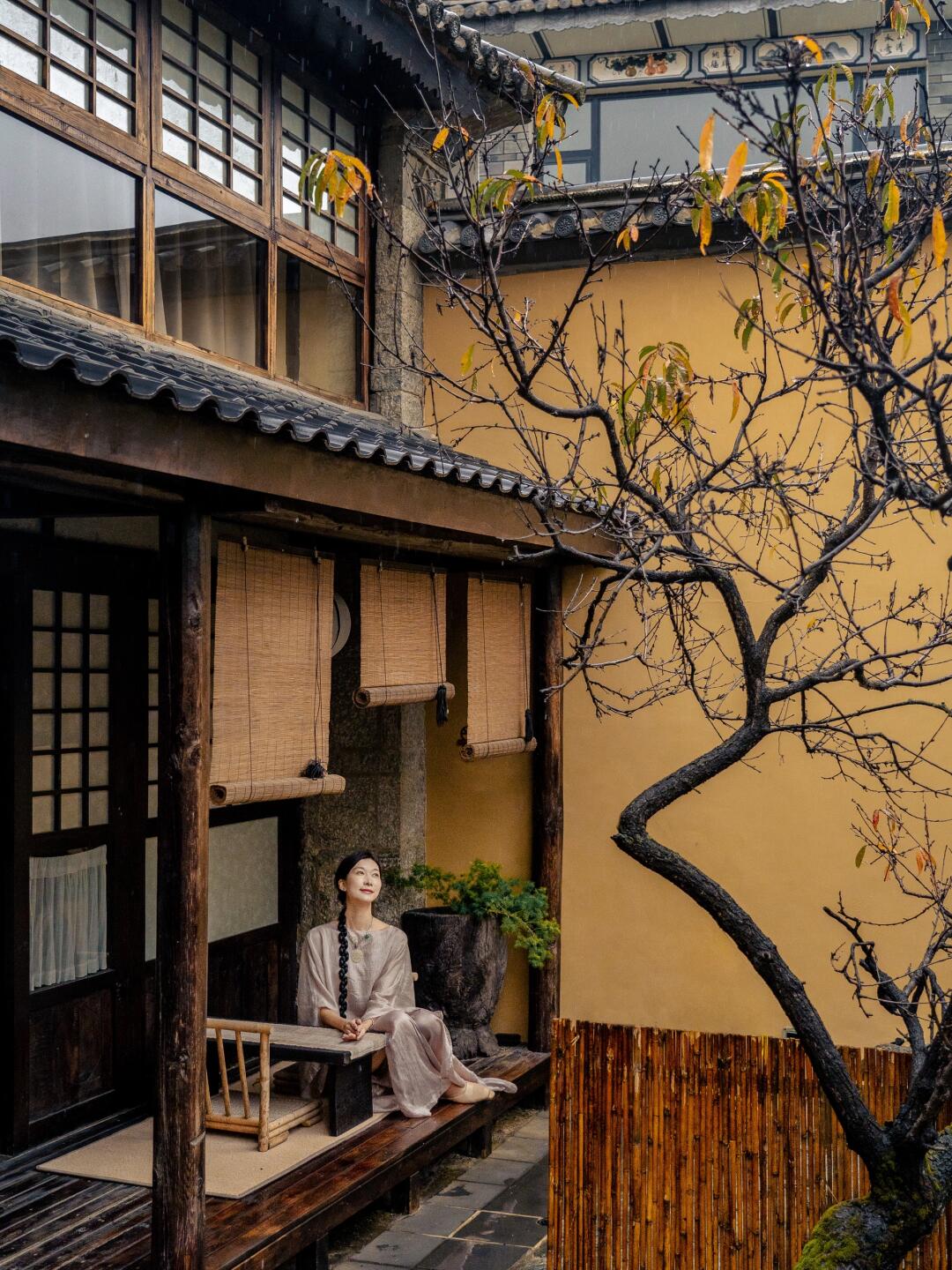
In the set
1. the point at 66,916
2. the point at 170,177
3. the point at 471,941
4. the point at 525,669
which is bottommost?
the point at 471,941

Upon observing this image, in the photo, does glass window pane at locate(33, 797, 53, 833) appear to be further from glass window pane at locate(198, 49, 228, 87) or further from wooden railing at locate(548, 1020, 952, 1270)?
glass window pane at locate(198, 49, 228, 87)

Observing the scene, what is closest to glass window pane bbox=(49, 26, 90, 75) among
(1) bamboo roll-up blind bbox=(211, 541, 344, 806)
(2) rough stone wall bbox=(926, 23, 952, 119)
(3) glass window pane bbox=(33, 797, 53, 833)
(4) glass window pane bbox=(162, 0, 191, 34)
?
(4) glass window pane bbox=(162, 0, 191, 34)

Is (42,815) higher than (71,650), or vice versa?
(71,650)

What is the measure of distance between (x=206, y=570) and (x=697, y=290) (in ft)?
16.1

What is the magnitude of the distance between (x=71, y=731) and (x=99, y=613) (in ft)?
2.17

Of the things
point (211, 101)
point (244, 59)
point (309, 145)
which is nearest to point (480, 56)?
point (309, 145)

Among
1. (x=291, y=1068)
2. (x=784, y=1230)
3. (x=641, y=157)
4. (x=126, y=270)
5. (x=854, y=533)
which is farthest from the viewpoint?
(x=641, y=157)

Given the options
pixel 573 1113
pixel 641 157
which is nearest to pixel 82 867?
pixel 573 1113

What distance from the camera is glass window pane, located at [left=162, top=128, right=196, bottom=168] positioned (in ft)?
23.3

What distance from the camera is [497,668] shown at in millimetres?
8320

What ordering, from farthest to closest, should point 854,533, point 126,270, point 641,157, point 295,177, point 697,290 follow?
point 641,157 < point 697,290 < point 295,177 < point 126,270 < point 854,533

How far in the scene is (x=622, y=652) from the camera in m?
9.12

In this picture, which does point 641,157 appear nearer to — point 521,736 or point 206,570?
point 521,736

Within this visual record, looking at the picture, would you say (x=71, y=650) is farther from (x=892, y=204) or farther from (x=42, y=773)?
(x=892, y=204)
